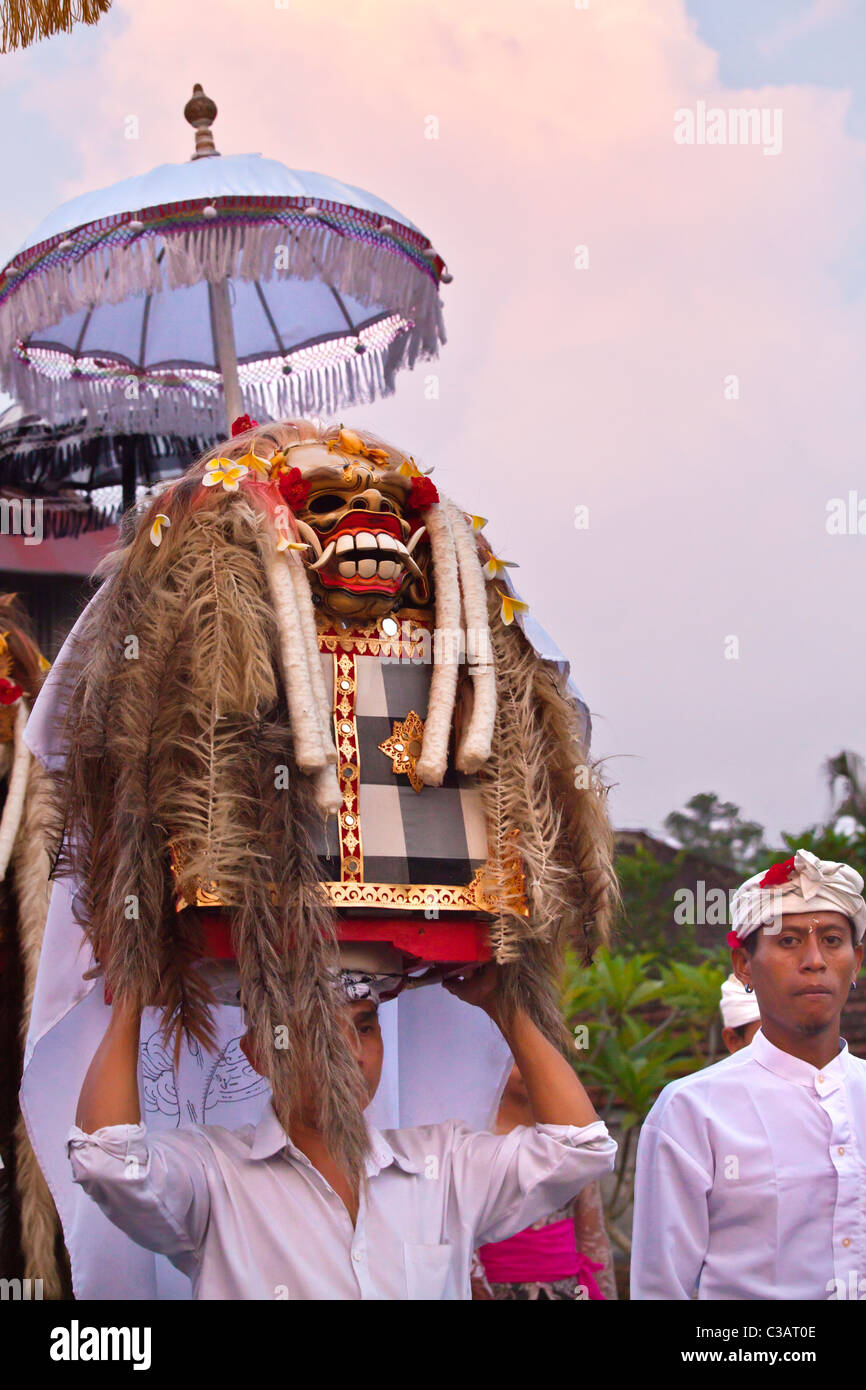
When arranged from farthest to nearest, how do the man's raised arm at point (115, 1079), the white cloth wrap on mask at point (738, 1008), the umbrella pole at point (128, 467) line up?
the umbrella pole at point (128, 467) < the white cloth wrap on mask at point (738, 1008) < the man's raised arm at point (115, 1079)

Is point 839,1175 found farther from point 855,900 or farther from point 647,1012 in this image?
point 647,1012

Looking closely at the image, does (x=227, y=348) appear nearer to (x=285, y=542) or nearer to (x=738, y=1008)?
(x=285, y=542)

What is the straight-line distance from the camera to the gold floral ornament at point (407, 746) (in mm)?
2939

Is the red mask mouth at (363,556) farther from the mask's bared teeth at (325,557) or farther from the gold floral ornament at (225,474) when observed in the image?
the gold floral ornament at (225,474)

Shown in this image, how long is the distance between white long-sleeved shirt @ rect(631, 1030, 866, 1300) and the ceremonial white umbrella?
249 cm

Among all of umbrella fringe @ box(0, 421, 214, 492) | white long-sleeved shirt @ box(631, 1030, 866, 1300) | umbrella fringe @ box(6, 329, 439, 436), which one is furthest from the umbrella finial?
white long-sleeved shirt @ box(631, 1030, 866, 1300)

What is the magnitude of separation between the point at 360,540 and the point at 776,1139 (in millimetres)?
1484

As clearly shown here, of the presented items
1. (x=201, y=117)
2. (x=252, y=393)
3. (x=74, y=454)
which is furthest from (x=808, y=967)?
(x=74, y=454)

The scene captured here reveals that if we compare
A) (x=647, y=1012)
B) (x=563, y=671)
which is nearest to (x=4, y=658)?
(x=563, y=671)

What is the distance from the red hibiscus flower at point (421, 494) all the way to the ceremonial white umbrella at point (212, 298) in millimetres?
1546

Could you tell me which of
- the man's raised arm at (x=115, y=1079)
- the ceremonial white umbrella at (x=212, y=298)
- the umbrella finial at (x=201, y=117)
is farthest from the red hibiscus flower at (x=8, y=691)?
the umbrella finial at (x=201, y=117)

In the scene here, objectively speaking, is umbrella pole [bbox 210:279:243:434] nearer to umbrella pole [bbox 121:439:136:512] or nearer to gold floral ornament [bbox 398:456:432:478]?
umbrella pole [bbox 121:439:136:512]

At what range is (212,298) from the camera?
4766mm
